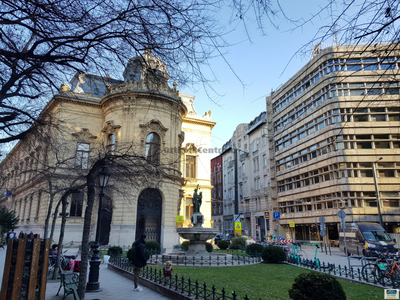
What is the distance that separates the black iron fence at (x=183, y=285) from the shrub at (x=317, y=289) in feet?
3.96

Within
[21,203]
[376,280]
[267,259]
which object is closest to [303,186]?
[267,259]

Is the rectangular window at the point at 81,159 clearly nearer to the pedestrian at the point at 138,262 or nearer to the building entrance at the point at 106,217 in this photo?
the building entrance at the point at 106,217

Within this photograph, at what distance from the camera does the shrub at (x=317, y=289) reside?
5.60 metres

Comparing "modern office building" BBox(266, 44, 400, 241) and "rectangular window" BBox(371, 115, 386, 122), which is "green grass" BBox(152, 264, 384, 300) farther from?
"rectangular window" BBox(371, 115, 386, 122)

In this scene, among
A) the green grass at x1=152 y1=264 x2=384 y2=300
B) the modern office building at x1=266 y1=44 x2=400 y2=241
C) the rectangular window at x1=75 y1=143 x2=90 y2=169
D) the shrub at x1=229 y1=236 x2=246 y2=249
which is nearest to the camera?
the green grass at x1=152 y1=264 x2=384 y2=300

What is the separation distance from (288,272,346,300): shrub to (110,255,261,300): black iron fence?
3.96 ft

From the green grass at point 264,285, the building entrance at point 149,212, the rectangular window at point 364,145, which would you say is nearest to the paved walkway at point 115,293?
the green grass at point 264,285

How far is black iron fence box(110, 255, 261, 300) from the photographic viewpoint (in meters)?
7.22

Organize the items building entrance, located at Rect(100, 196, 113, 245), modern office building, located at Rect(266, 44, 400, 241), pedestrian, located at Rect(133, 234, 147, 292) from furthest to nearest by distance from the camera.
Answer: modern office building, located at Rect(266, 44, 400, 241), building entrance, located at Rect(100, 196, 113, 245), pedestrian, located at Rect(133, 234, 147, 292)

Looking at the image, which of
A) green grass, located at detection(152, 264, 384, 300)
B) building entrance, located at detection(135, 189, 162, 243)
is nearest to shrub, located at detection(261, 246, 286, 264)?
green grass, located at detection(152, 264, 384, 300)

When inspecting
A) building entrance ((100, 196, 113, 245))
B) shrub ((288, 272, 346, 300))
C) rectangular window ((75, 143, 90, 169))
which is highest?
rectangular window ((75, 143, 90, 169))

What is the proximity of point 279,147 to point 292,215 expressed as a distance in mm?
12033

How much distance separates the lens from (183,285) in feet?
30.0

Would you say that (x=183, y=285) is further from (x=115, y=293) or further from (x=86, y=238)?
(x=86, y=238)
